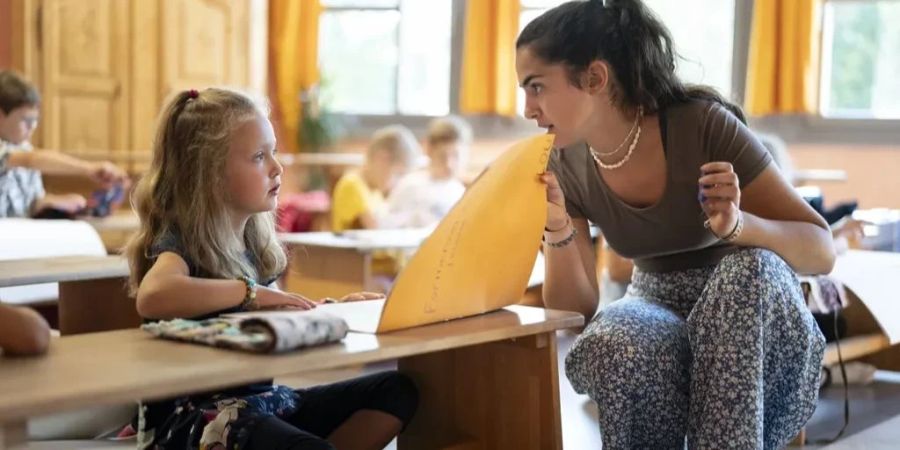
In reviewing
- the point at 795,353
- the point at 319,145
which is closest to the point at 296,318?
the point at 795,353

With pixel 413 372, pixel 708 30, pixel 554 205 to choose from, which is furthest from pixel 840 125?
pixel 413 372

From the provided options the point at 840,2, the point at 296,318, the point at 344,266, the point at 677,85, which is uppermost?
the point at 840,2

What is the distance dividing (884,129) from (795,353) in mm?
4509

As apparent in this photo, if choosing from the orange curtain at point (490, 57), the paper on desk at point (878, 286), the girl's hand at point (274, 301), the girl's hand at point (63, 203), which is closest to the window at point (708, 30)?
the orange curtain at point (490, 57)

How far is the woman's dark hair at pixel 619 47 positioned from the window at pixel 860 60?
14.4 feet

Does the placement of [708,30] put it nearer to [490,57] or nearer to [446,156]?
[490,57]

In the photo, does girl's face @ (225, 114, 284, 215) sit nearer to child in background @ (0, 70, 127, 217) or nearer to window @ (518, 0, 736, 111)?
child in background @ (0, 70, 127, 217)

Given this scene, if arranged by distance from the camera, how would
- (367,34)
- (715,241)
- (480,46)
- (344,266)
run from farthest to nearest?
1. (367,34)
2. (480,46)
3. (344,266)
4. (715,241)

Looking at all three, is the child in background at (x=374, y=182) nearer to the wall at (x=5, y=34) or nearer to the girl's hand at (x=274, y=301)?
the wall at (x=5, y=34)

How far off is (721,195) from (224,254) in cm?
77

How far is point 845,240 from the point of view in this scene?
3605mm

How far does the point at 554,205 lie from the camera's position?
1.91 meters

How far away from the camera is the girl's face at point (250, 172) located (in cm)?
180

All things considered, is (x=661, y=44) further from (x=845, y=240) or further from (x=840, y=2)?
(x=840, y=2)
